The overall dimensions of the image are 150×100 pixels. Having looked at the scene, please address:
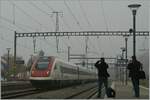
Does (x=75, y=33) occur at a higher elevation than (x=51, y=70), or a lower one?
higher

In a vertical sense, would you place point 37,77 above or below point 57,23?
below

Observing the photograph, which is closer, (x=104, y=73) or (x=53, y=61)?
(x=104, y=73)

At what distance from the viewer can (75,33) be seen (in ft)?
178

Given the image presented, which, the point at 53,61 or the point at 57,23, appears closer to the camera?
the point at 53,61

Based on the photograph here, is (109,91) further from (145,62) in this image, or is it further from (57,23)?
(145,62)

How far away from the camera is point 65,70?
42.3m

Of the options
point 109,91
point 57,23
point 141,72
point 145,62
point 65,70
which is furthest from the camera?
point 145,62

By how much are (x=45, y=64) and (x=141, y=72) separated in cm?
1781

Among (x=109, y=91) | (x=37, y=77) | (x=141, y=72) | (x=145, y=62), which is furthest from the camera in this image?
(x=145, y=62)

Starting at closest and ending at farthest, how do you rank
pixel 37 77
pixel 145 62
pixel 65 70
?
pixel 37 77 < pixel 65 70 < pixel 145 62

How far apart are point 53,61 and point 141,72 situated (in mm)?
18233

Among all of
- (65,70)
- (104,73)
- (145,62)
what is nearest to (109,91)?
(104,73)

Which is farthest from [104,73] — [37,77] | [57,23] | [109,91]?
[57,23]

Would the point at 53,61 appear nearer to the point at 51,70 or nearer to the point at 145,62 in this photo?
the point at 51,70
